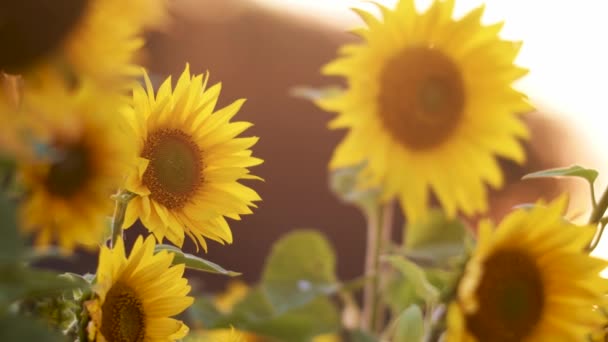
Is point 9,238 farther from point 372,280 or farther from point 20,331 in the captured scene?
point 372,280

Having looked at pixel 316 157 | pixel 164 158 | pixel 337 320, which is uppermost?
pixel 316 157

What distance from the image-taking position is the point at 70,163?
A: 24 cm

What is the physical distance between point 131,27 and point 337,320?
435mm

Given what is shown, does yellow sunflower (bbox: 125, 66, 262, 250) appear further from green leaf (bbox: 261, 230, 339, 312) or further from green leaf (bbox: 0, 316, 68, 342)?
green leaf (bbox: 261, 230, 339, 312)

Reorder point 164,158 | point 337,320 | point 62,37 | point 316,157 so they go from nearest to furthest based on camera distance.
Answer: point 62,37 < point 164,158 < point 337,320 < point 316,157

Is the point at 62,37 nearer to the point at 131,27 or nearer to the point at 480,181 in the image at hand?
the point at 131,27

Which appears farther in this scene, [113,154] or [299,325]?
[299,325]

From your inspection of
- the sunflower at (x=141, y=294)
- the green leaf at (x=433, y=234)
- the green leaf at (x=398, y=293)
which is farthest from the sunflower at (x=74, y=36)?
the green leaf at (x=433, y=234)

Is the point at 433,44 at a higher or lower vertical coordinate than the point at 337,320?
higher

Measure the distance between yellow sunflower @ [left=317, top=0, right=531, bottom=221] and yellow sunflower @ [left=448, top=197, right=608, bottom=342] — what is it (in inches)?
1.1

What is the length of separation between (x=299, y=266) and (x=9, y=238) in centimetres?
55

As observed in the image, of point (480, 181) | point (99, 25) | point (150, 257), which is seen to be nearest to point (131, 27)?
point (99, 25)

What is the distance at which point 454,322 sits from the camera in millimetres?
337

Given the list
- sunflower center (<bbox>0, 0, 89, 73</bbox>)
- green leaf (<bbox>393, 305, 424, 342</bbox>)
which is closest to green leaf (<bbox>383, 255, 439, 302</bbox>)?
green leaf (<bbox>393, 305, 424, 342</bbox>)
